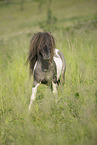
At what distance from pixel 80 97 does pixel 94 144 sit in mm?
787

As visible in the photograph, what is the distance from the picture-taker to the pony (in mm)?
2137

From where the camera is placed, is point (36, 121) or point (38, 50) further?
point (38, 50)

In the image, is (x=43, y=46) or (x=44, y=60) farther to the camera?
(x=44, y=60)

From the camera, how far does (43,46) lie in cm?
213

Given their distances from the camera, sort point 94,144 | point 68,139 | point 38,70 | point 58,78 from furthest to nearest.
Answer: point 58,78, point 38,70, point 68,139, point 94,144

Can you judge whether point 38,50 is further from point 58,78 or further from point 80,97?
point 80,97

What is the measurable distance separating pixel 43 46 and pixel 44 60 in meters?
0.23

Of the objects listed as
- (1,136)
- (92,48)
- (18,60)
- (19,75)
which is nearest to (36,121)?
(1,136)

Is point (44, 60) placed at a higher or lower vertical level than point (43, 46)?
lower

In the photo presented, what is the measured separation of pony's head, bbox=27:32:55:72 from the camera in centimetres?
213

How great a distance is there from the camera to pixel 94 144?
4.70ft

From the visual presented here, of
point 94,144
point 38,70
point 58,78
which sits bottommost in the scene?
point 94,144

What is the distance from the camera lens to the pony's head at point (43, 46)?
6.98 feet

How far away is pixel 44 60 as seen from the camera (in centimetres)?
225
